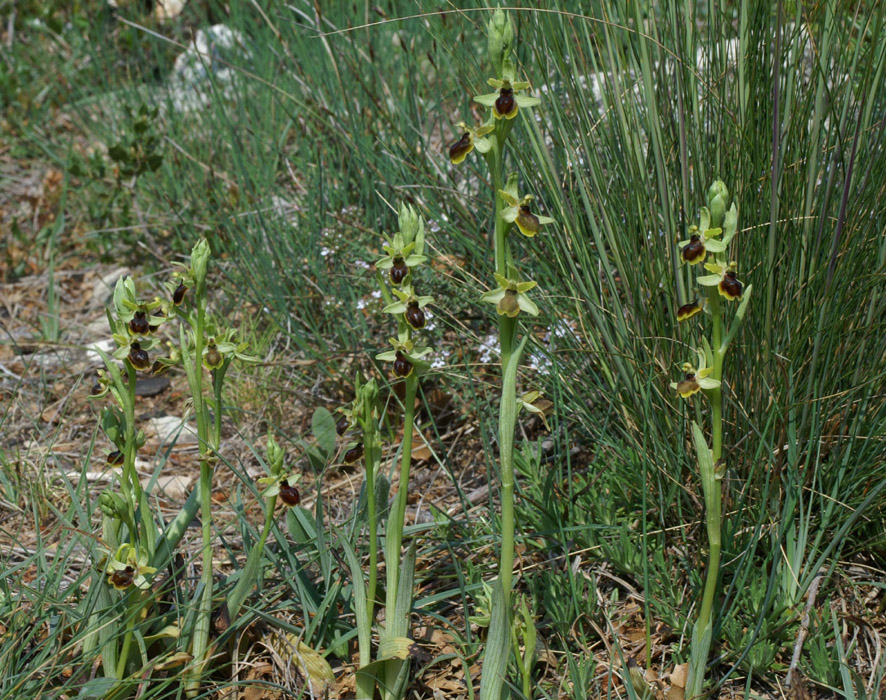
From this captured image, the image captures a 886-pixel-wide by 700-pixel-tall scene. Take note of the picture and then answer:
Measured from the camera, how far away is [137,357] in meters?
1.47

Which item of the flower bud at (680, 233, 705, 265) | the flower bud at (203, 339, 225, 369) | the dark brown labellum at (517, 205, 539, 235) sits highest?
the dark brown labellum at (517, 205, 539, 235)

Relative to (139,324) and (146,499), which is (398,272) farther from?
(146,499)

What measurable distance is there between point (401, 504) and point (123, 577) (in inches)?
19.7

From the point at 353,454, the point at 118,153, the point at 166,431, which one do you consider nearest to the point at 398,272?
the point at 353,454

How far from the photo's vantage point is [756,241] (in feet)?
5.57

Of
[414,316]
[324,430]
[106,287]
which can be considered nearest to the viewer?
[414,316]

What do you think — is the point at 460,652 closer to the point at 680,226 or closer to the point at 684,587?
the point at 684,587

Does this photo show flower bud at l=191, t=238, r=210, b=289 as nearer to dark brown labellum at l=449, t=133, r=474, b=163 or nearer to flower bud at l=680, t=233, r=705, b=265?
dark brown labellum at l=449, t=133, r=474, b=163

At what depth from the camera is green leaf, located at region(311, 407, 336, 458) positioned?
200 centimetres

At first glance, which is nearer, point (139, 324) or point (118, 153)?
point (139, 324)

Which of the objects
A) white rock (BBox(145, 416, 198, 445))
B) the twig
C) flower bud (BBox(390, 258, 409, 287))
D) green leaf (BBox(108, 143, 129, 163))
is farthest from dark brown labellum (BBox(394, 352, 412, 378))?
green leaf (BBox(108, 143, 129, 163))

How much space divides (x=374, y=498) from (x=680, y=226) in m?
0.91

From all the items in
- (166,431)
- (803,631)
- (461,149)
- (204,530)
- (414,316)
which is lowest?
(166,431)

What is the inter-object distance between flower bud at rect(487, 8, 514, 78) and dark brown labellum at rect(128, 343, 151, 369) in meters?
0.80
